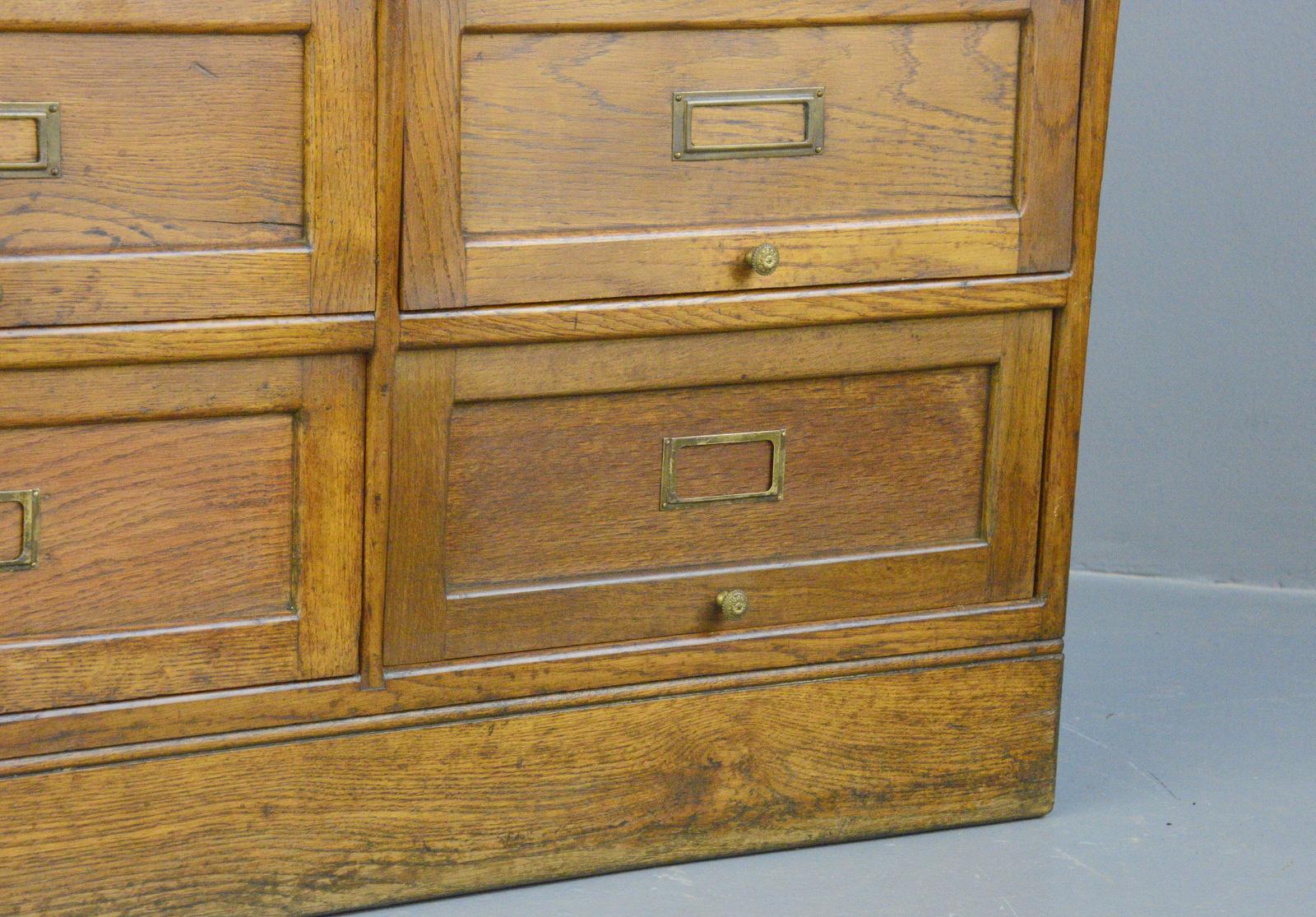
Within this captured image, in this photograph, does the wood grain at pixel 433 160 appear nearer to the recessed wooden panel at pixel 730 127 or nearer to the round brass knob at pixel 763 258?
the recessed wooden panel at pixel 730 127

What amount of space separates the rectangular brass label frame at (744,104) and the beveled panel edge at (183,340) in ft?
1.14

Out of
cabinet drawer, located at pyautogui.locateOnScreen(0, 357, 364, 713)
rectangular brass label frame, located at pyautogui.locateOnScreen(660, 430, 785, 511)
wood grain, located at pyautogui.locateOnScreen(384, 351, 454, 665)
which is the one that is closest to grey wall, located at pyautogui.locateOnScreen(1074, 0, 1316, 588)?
rectangular brass label frame, located at pyautogui.locateOnScreen(660, 430, 785, 511)

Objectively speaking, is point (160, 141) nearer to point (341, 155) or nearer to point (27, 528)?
point (341, 155)

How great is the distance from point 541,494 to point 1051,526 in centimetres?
57

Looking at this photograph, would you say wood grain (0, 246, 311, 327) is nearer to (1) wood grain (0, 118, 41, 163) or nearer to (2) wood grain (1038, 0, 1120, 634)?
(1) wood grain (0, 118, 41, 163)

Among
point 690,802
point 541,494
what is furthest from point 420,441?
point 690,802

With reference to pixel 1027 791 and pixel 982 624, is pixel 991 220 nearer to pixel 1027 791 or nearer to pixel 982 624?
pixel 982 624

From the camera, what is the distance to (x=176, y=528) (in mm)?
1816

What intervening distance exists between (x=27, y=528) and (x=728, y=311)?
69 centimetres

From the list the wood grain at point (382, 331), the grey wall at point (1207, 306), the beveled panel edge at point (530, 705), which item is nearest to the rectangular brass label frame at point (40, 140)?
the wood grain at point (382, 331)

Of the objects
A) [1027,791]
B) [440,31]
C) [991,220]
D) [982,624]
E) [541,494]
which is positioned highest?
[440,31]

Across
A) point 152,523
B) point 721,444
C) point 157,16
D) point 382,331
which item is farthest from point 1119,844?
point 157,16

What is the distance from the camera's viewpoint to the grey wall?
2.90 meters

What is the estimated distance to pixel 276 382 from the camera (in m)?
1.81
